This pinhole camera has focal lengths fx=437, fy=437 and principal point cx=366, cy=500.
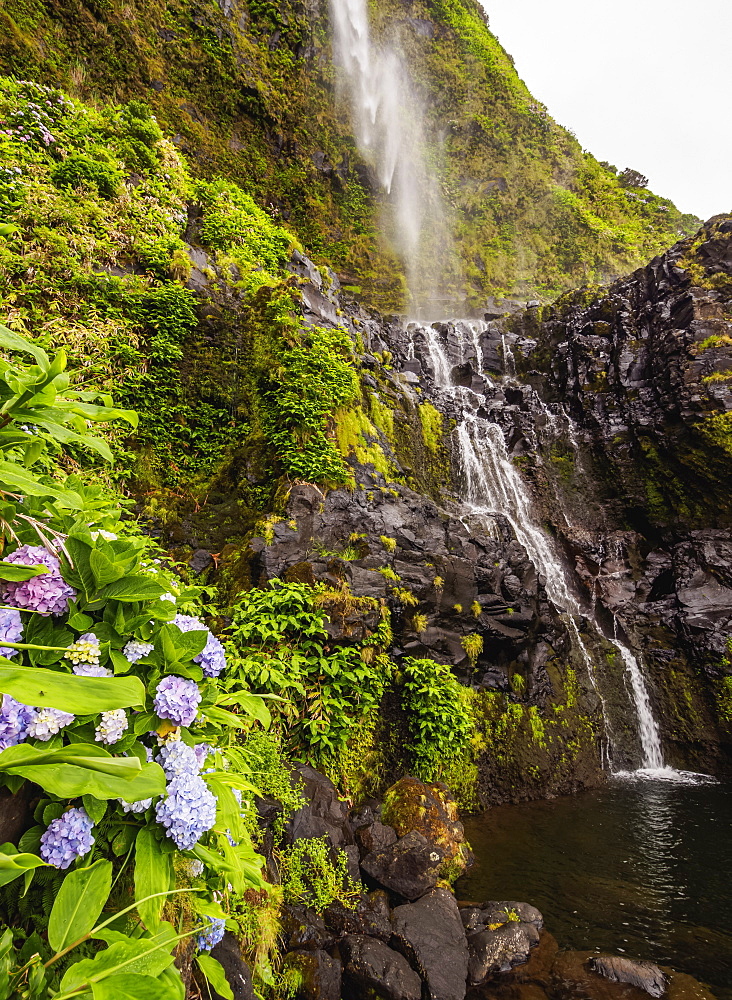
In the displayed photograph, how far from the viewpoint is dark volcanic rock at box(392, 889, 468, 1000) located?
148 inches

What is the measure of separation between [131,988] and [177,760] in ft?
1.63

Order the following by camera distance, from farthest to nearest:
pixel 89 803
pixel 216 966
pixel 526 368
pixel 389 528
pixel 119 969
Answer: pixel 526 368, pixel 389 528, pixel 216 966, pixel 89 803, pixel 119 969

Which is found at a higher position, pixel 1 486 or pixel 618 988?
pixel 1 486

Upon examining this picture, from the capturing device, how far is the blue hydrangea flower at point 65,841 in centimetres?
102

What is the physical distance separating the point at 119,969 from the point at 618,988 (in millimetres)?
5397

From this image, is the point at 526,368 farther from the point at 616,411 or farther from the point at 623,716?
the point at 623,716

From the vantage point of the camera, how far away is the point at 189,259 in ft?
27.2

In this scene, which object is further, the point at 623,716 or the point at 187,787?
the point at 623,716

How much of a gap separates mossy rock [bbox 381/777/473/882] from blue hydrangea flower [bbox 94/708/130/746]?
502 centimetres

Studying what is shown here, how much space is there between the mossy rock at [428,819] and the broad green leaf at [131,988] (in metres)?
5.09

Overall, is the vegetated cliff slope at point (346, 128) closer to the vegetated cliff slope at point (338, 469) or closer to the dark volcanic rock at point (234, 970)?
the vegetated cliff slope at point (338, 469)

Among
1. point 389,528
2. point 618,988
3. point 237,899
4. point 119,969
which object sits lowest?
point 618,988

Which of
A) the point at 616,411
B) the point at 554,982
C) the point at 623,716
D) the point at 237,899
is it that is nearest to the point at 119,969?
the point at 237,899

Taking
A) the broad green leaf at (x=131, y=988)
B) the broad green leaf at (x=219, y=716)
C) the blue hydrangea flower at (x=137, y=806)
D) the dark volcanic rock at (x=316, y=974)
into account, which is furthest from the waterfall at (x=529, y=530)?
the broad green leaf at (x=131, y=988)
